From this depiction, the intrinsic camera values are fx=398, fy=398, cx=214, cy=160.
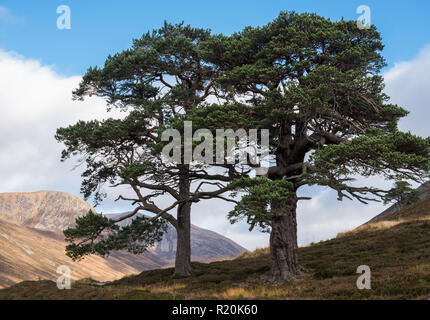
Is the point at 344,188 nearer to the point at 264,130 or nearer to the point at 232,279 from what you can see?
the point at 264,130

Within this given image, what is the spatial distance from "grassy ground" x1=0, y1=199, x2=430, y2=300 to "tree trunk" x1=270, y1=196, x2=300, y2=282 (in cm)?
84

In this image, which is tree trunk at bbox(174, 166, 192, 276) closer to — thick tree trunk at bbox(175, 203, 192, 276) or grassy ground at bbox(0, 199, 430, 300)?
thick tree trunk at bbox(175, 203, 192, 276)

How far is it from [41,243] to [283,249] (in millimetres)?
127292

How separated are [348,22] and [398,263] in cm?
1284

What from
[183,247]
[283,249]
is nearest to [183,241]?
[183,247]

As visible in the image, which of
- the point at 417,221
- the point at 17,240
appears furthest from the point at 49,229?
the point at 417,221

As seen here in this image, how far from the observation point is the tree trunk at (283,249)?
814 inches

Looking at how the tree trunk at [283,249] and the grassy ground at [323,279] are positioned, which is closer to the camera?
the grassy ground at [323,279]

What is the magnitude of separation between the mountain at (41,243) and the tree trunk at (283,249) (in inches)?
2356

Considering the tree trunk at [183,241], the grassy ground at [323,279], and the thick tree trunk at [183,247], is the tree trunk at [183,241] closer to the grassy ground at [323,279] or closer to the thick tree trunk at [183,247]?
the thick tree trunk at [183,247]

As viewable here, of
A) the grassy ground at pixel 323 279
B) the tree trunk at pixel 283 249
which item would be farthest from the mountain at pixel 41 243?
the tree trunk at pixel 283 249

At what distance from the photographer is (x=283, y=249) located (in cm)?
2098

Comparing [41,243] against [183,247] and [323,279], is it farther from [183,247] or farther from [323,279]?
[323,279]

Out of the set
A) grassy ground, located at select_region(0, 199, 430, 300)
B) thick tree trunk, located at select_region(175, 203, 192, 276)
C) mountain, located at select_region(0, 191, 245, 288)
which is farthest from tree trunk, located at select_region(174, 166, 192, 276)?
mountain, located at select_region(0, 191, 245, 288)
